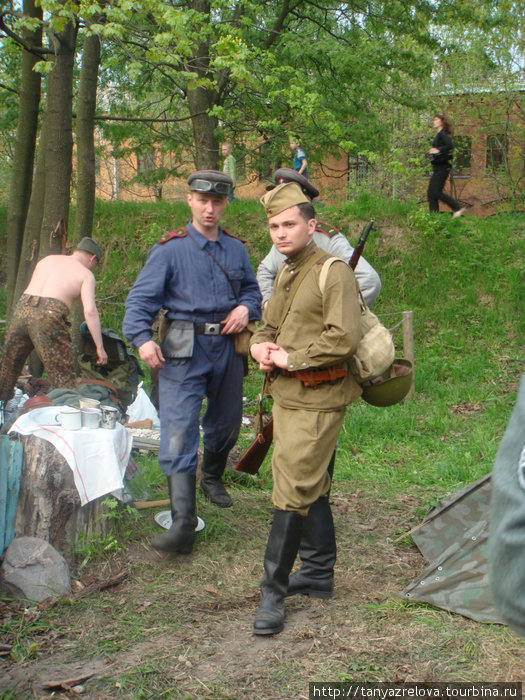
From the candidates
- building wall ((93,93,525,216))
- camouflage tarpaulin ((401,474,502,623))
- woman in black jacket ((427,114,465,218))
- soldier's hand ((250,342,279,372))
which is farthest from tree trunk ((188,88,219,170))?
soldier's hand ((250,342,279,372))

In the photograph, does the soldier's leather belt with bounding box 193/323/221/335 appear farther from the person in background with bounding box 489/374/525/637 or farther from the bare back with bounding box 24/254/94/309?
the person in background with bounding box 489/374/525/637

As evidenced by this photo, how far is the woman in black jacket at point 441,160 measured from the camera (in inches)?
455

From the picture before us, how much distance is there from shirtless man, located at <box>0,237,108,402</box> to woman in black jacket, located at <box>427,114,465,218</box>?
A: 23.2 feet

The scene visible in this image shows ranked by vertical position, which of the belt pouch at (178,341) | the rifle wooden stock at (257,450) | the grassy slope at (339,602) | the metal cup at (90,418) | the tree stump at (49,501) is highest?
the belt pouch at (178,341)

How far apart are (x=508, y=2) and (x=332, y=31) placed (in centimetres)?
534

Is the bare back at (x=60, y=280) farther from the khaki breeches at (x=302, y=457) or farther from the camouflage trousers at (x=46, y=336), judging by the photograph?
the khaki breeches at (x=302, y=457)

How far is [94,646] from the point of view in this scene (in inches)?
133

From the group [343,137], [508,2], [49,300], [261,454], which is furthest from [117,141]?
[261,454]

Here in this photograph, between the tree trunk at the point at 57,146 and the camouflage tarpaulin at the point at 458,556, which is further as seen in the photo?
the tree trunk at the point at 57,146

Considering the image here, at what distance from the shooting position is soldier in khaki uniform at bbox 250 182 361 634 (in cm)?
336

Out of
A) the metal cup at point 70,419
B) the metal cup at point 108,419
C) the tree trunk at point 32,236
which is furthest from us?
the tree trunk at point 32,236

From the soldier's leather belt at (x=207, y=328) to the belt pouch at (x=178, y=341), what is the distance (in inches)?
2.1

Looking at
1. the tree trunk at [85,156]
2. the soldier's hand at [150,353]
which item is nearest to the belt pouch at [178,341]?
the soldier's hand at [150,353]

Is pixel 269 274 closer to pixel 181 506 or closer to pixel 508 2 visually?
pixel 181 506
